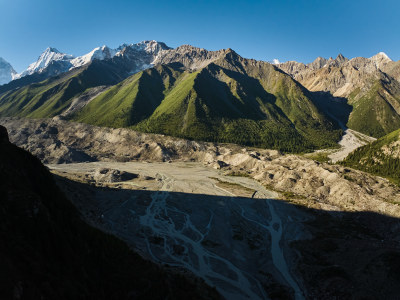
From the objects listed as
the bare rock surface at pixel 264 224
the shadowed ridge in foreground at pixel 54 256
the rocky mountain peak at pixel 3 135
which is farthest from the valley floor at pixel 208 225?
the rocky mountain peak at pixel 3 135

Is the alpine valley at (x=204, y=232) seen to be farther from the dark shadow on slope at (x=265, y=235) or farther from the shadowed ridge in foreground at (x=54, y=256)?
the dark shadow on slope at (x=265, y=235)

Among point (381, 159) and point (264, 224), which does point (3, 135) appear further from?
point (381, 159)

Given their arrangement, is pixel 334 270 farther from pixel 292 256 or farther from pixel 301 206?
pixel 301 206

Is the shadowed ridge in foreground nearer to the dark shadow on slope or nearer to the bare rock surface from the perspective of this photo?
the bare rock surface

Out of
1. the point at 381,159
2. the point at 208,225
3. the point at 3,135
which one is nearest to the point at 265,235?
the point at 208,225

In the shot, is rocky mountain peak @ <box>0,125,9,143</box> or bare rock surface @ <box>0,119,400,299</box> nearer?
rocky mountain peak @ <box>0,125,9,143</box>

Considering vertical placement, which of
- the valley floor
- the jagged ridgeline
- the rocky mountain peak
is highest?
the jagged ridgeline

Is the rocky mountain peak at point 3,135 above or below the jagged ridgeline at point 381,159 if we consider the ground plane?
below

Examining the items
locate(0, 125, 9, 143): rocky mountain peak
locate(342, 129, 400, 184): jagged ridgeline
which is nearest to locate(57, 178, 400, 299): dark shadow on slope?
locate(0, 125, 9, 143): rocky mountain peak
